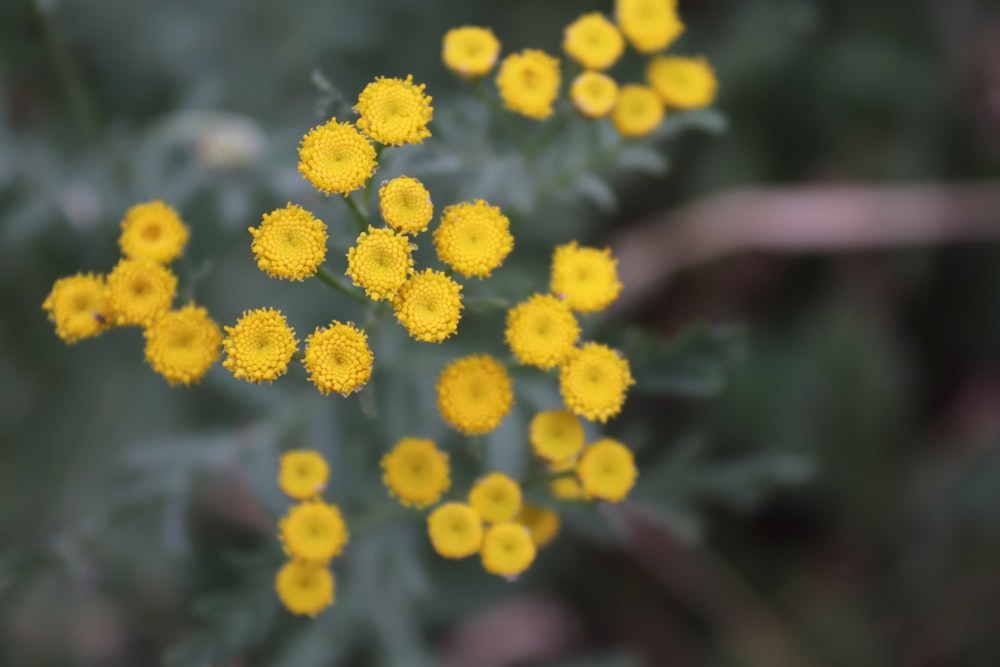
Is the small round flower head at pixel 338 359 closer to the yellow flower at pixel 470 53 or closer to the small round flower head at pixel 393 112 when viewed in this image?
the small round flower head at pixel 393 112

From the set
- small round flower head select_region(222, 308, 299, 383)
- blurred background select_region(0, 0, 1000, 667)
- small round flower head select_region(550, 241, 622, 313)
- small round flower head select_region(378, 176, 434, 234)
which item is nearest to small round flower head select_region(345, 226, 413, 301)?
small round flower head select_region(378, 176, 434, 234)

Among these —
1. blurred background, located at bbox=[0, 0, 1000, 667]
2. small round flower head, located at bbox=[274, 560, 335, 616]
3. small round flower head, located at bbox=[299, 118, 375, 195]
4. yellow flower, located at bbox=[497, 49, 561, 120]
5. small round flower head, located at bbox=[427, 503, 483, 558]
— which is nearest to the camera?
small round flower head, located at bbox=[299, 118, 375, 195]

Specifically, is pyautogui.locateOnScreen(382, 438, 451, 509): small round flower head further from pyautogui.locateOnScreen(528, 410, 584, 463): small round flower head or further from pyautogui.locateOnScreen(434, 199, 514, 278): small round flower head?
pyautogui.locateOnScreen(434, 199, 514, 278): small round flower head

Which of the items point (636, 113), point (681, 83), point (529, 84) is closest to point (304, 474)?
point (529, 84)

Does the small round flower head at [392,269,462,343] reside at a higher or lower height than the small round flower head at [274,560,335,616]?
higher

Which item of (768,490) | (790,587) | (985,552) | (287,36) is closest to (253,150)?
(287,36)
